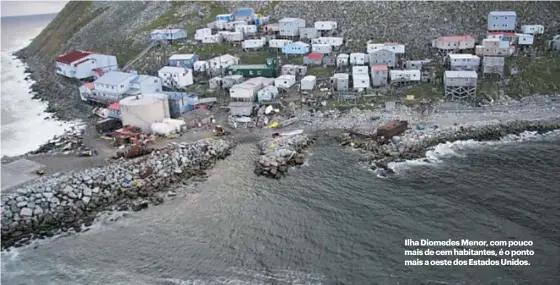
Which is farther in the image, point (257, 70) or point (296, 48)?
point (296, 48)

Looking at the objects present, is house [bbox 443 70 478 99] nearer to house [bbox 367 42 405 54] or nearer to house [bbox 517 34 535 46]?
house [bbox 367 42 405 54]

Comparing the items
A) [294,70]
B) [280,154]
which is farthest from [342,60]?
[280,154]

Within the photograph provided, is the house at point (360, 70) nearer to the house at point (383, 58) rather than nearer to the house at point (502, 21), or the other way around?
the house at point (383, 58)

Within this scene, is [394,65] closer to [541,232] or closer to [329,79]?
[329,79]

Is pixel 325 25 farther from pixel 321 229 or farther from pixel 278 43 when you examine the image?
pixel 321 229

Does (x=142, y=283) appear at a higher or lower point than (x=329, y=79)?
lower

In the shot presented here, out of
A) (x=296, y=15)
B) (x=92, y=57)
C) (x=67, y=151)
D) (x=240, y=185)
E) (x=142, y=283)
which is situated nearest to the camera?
(x=142, y=283)

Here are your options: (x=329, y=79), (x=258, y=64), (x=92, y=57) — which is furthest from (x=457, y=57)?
(x=92, y=57)

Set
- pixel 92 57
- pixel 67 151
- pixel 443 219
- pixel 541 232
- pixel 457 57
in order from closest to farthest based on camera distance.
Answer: pixel 541 232, pixel 443 219, pixel 67 151, pixel 457 57, pixel 92 57
